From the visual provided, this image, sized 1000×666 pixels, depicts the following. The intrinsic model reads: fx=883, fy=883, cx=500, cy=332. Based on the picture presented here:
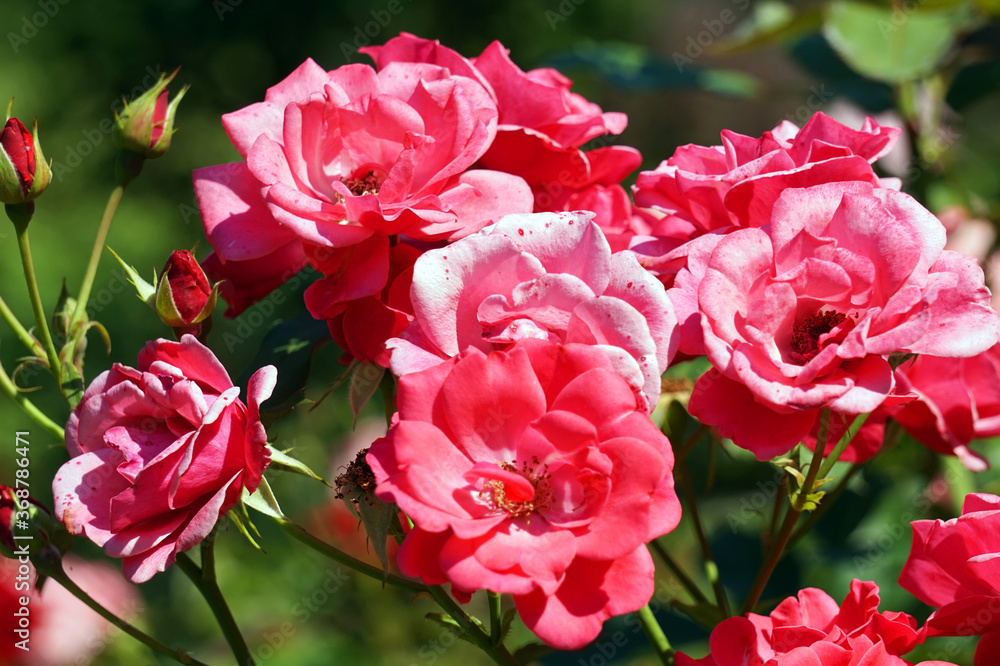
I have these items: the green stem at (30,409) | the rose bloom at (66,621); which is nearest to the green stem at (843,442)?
the green stem at (30,409)

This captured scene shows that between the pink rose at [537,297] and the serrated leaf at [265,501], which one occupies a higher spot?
the pink rose at [537,297]

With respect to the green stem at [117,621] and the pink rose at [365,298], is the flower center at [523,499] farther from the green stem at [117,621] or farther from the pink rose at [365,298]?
the green stem at [117,621]

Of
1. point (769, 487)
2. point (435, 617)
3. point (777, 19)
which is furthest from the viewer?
point (777, 19)

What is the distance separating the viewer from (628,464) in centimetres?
59

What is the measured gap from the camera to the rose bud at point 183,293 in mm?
709

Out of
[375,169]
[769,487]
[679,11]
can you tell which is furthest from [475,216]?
[679,11]

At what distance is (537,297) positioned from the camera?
64cm

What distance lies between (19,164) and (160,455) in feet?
1.11

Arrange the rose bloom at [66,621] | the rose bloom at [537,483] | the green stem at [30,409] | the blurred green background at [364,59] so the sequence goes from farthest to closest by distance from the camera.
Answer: the rose bloom at [66,621], the blurred green background at [364,59], the green stem at [30,409], the rose bloom at [537,483]

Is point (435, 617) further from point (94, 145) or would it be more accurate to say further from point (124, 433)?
point (94, 145)

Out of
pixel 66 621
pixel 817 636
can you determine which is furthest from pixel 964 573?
pixel 66 621

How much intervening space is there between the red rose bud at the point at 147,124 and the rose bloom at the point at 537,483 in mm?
480

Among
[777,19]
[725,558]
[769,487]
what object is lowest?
[725,558]

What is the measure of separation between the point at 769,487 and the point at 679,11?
19.3ft
